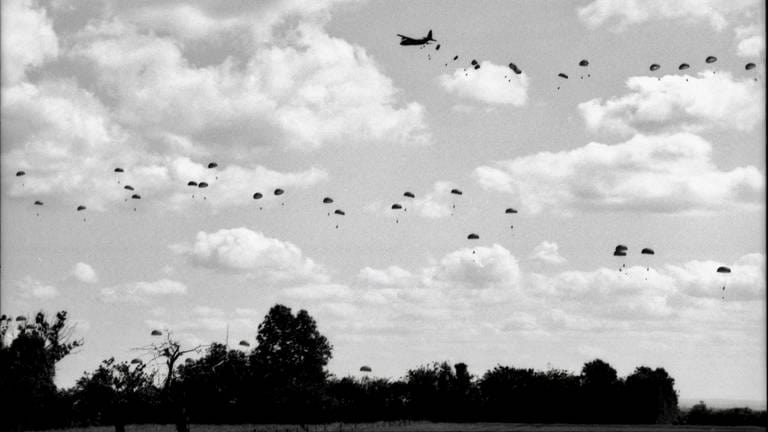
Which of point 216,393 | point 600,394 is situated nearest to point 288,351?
point 216,393

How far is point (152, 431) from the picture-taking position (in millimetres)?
88250

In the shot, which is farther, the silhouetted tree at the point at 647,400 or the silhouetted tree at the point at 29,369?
the silhouetted tree at the point at 647,400

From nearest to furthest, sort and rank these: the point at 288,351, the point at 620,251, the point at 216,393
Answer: the point at 620,251
the point at 216,393
the point at 288,351

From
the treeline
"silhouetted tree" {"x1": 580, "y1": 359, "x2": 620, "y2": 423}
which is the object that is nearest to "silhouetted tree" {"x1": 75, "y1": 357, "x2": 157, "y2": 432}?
the treeline

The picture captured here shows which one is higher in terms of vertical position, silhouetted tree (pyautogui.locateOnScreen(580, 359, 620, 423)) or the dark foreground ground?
silhouetted tree (pyautogui.locateOnScreen(580, 359, 620, 423))

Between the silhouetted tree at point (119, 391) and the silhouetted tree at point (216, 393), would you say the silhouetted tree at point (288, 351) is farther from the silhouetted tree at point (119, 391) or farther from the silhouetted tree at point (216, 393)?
the silhouetted tree at point (119, 391)

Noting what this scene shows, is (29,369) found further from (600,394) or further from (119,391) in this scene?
(600,394)

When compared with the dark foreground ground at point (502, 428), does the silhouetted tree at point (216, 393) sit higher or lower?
higher

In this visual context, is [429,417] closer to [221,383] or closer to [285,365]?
[285,365]

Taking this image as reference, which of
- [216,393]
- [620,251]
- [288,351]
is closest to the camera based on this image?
[620,251]

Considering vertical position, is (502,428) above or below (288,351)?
below

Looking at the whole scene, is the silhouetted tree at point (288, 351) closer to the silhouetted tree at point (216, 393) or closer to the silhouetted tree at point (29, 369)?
the silhouetted tree at point (216, 393)

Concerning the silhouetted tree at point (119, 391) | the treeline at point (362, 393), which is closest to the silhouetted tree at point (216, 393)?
the treeline at point (362, 393)

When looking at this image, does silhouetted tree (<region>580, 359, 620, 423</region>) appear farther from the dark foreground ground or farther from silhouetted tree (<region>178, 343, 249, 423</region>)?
silhouetted tree (<region>178, 343, 249, 423</region>)
